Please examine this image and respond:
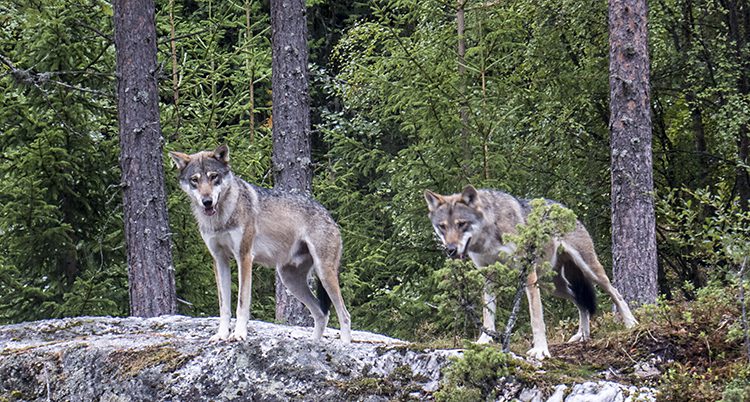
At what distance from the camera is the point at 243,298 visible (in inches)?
333

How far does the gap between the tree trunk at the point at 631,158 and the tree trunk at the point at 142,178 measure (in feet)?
18.3

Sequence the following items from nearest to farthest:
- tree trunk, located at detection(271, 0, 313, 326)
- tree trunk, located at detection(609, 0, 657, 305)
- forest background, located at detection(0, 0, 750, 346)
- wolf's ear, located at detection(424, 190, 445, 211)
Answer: wolf's ear, located at detection(424, 190, 445, 211) < tree trunk, located at detection(609, 0, 657, 305) < tree trunk, located at detection(271, 0, 313, 326) < forest background, located at detection(0, 0, 750, 346)

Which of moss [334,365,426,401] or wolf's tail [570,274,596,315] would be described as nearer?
moss [334,365,426,401]

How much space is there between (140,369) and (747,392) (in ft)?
15.2

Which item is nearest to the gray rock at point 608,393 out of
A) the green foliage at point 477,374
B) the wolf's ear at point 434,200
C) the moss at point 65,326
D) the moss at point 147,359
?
the green foliage at point 477,374

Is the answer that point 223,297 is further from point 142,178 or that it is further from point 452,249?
point 142,178

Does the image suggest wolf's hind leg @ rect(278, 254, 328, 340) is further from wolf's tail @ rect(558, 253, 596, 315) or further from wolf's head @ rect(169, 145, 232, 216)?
wolf's tail @ rect(558, 253, 596, 315)

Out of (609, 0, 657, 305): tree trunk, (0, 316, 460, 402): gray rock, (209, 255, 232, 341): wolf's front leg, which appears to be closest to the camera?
(0, 316, 460, 402): gray rock

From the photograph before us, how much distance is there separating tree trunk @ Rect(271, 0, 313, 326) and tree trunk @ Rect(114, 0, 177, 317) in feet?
5.75

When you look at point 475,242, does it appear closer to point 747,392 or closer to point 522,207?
point 522,207

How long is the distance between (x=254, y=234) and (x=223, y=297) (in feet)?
2.04

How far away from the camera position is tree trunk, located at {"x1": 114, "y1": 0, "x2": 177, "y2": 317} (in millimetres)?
12008

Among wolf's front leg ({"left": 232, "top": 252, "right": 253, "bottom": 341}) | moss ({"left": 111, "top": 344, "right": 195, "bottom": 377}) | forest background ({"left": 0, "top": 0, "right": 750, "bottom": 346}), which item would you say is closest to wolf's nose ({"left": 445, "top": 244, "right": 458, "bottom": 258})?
wolf's front leg ({"left": 232, "top": 252, "right": 253, "bottom": 341})

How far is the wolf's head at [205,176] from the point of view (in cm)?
840
